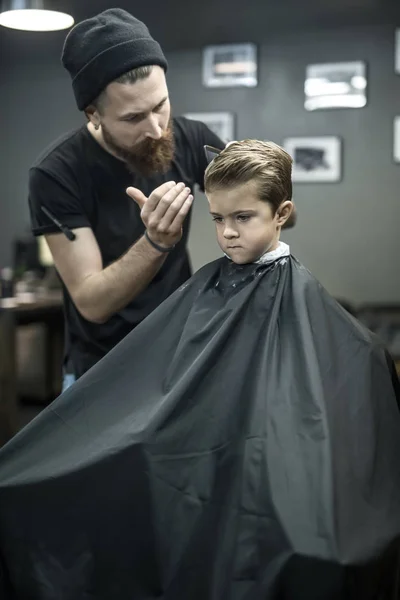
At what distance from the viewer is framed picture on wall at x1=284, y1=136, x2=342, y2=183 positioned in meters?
5.09

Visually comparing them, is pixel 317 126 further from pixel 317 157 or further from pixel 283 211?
pixel 283 211

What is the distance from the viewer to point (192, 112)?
5.09 m

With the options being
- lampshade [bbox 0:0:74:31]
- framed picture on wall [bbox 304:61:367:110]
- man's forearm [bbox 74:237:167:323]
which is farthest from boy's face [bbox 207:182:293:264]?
framed picture on wall [bbox 304:61:367:110]

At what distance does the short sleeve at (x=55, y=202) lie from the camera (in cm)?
179

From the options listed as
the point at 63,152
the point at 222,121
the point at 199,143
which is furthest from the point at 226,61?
the point at 63,152

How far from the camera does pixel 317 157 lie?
17.6 feet

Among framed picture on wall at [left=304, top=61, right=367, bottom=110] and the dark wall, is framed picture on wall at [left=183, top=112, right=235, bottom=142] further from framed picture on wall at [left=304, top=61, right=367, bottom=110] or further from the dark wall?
framed picture on wall at [left=304, top=61, right=367, bottom=110]

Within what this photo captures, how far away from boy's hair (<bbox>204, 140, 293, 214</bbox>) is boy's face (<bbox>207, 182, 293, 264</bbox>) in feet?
0.05

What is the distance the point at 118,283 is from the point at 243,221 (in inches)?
14.4

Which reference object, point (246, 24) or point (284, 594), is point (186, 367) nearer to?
point (284, 594)

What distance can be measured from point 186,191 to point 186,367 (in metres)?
0.37

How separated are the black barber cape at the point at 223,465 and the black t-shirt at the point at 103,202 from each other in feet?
1.13

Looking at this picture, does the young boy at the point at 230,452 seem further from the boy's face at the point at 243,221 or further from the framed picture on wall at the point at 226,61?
the framed picture on wall at the point at 226,61

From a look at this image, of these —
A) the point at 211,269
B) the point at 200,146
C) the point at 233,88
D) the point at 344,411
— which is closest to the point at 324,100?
the point at 233,88
